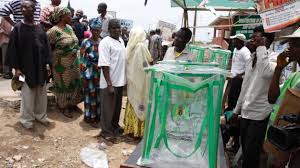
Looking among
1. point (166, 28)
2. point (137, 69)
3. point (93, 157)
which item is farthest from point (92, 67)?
point (166, 28)

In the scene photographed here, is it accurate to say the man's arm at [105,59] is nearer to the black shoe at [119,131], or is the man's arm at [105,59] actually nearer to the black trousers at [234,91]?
the black shoe at [119,131]

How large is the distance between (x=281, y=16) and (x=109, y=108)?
2.67 meters

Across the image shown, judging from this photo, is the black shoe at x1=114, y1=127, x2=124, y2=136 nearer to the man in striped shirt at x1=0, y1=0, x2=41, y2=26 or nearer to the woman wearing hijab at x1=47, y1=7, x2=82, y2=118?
the woman wearing hijab at x1=47, y1=7, x2=82, y2=118

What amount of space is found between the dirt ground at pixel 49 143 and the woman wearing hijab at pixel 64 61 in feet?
1.09

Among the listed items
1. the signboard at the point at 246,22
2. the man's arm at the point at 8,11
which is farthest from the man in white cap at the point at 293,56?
the signboard at the point at 246,22

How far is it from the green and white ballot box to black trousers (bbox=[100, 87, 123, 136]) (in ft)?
8.43

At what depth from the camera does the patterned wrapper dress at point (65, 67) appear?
494 cm

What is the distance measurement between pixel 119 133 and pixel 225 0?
3864mm

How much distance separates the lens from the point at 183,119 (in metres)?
2.20

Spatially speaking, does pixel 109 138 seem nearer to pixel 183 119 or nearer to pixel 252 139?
pixel 252 139

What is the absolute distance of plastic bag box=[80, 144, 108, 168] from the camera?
4137 mm

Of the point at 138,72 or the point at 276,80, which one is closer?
the point at 276,80

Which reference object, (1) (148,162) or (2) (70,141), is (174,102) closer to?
(1) (148,162)

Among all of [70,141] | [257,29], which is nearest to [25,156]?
[70,141]
